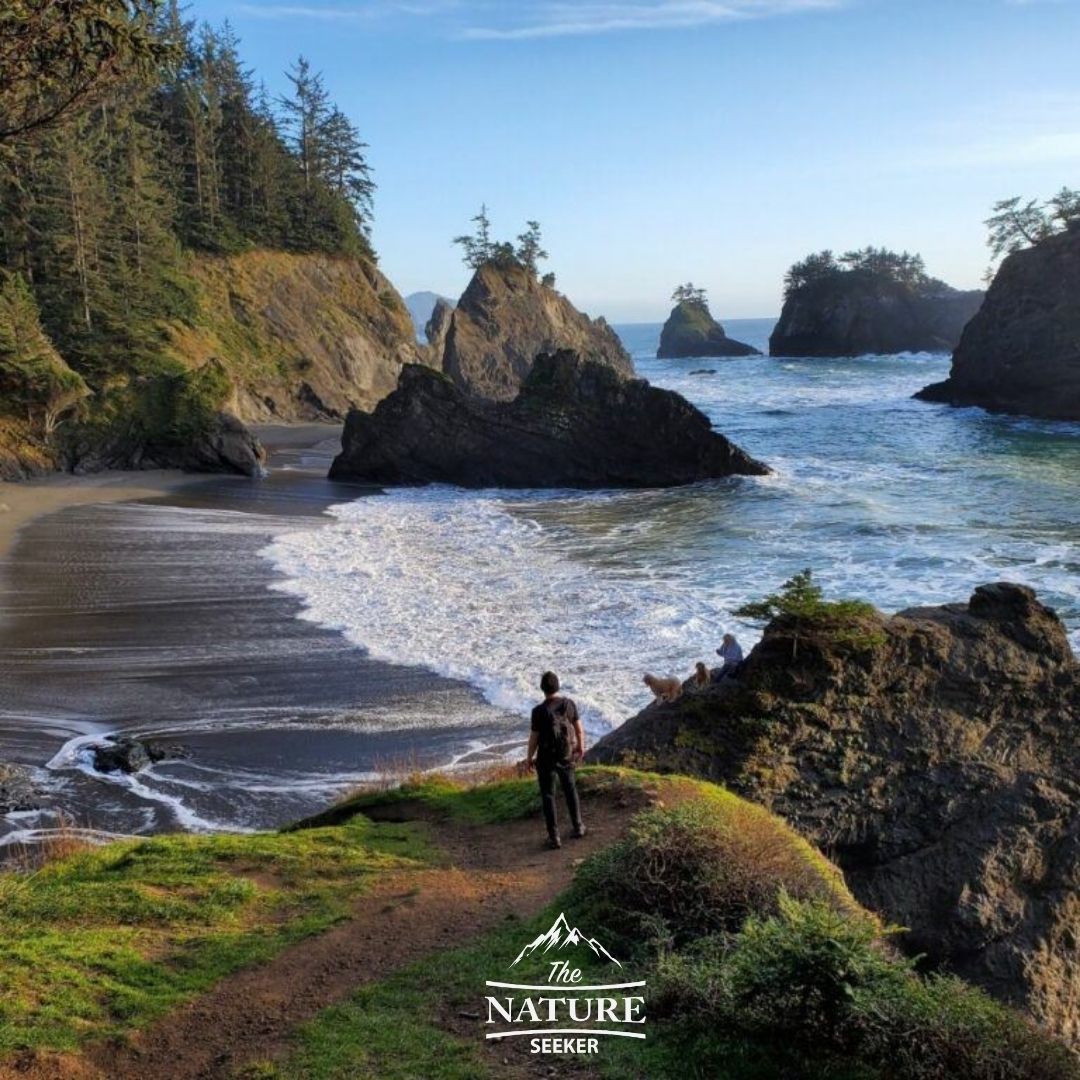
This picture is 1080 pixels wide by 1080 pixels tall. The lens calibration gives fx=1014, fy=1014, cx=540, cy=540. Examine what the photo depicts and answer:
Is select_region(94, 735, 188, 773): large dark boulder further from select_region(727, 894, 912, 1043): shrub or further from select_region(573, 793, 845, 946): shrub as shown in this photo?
select_region(727, 894, 912, 1043): shrub

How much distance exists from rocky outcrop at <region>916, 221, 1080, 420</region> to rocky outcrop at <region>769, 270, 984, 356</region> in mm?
49737

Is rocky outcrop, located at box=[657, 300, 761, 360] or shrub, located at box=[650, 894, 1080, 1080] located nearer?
shrub, located at box=[650, 894, 1080, 1080]

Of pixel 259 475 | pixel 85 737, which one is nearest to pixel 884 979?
pixel 85 737

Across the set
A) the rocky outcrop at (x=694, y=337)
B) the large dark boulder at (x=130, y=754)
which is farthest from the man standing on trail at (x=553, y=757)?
the rocky outcrop at (x=694, y=337)

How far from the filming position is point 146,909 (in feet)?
24.9

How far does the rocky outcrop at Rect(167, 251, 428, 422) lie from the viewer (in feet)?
186

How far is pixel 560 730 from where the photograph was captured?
29.8 ft

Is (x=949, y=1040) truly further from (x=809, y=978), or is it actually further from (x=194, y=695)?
(x=194, y=695)

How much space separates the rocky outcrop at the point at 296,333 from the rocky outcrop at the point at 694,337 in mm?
77093

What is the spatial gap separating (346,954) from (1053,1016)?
5985 millimetres

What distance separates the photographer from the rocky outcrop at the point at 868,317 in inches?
4555

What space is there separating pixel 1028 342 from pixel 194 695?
59354 mm

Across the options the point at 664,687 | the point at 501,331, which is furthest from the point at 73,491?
the point at 501,331

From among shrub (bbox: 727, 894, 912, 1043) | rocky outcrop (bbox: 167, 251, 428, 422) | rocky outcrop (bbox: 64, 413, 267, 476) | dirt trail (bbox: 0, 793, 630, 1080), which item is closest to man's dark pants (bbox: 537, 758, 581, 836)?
dirt trail (bbox: 0, 793, 630, 1080)
